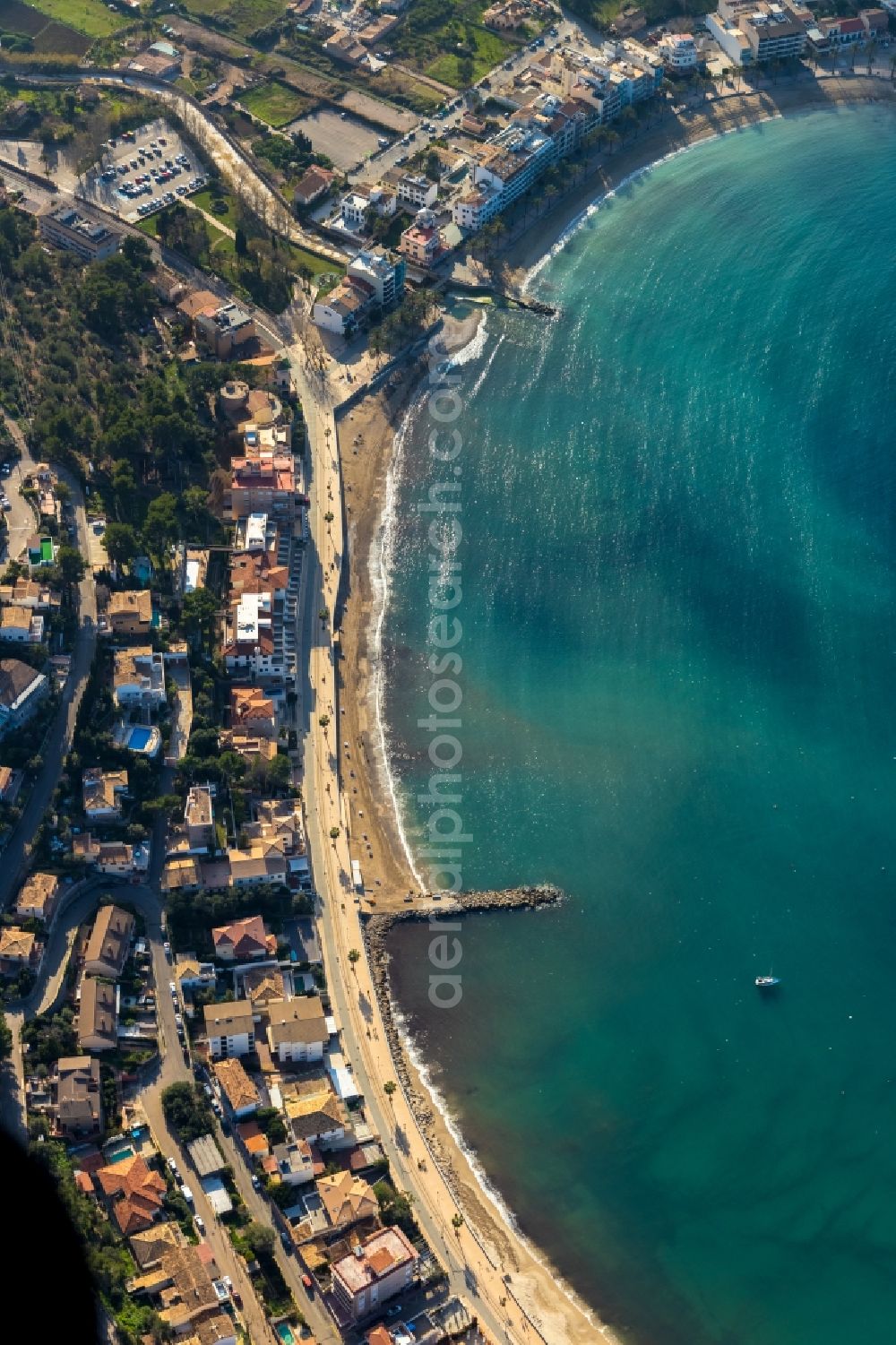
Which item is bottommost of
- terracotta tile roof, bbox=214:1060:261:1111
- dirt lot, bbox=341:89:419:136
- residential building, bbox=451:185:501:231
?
terracotta tile roof, bbox=214:1060:261:1111

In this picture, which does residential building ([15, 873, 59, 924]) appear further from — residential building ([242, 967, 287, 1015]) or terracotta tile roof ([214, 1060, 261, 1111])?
terracotta tile roof ([214, 1060, 261, 1111])

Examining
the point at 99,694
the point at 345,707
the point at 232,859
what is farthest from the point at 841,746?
the point at 99,694

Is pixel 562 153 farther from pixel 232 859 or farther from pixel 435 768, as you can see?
pixel 232 859

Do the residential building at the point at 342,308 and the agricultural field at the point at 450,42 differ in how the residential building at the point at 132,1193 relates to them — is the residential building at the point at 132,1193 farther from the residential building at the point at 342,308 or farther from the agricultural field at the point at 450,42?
the agricultural field at the point at 450,42

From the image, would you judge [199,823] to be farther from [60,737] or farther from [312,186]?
[312,186]

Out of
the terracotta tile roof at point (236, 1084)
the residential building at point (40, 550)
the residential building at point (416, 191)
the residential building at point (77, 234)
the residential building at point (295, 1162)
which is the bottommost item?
the residential building at point (295, 1162)

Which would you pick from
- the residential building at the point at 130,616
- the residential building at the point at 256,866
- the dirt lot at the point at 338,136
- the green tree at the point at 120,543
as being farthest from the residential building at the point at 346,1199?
the dirt lot at the point at 338,136

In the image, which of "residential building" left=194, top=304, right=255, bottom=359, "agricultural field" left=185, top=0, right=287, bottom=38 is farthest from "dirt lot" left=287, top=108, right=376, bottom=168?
"residential building" left=194, top=304, right=255, bottom=359
